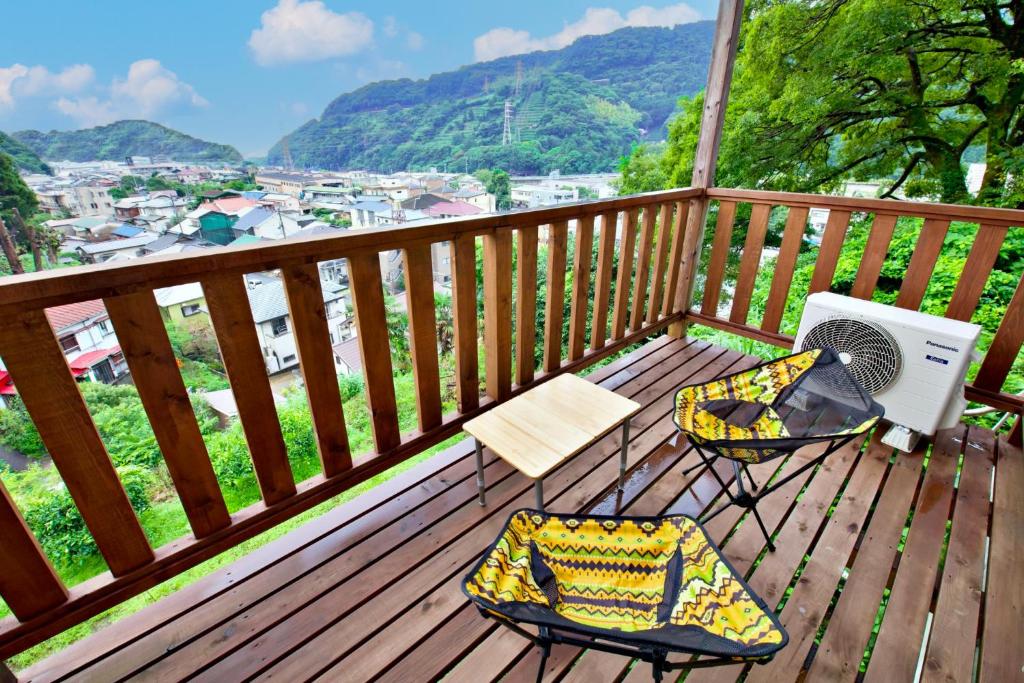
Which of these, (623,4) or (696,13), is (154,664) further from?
(696,13)

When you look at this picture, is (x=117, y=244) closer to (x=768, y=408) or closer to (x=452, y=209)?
(x=452, y=209)

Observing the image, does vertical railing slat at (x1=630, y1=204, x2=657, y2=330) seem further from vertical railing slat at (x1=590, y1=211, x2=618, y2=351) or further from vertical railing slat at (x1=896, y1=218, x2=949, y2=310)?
vertical railing slat at (x1=896, y1=218, x2=949, y2=310)

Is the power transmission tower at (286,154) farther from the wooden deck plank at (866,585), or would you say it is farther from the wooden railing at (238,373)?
the wooden deck plank at (866,585)

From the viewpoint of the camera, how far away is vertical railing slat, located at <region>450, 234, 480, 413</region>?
1868 millimetres

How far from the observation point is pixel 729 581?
44.3 inches

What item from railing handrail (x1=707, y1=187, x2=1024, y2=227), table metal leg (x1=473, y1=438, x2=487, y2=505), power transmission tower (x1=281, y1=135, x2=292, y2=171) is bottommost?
table metal leg (x1=473, y1=438, x2=487, y2=505)

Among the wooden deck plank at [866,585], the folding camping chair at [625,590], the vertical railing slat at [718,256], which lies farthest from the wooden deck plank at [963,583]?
the vertical railing slat at [718,256]

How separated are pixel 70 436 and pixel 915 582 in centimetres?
261

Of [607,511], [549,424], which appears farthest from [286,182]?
[607,511]

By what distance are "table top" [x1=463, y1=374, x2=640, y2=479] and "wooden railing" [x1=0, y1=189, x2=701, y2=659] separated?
345 millimetres

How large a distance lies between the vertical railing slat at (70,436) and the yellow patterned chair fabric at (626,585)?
3.51 feet

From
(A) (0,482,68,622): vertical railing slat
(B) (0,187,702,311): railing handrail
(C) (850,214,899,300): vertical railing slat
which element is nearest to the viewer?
(B) (0,187,702,311): railing handrail

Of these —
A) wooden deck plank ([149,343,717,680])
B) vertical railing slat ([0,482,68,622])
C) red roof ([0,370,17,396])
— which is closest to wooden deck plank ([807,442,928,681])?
wooden deck plank ([149,343,717,680])

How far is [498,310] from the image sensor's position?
83.5 inches
